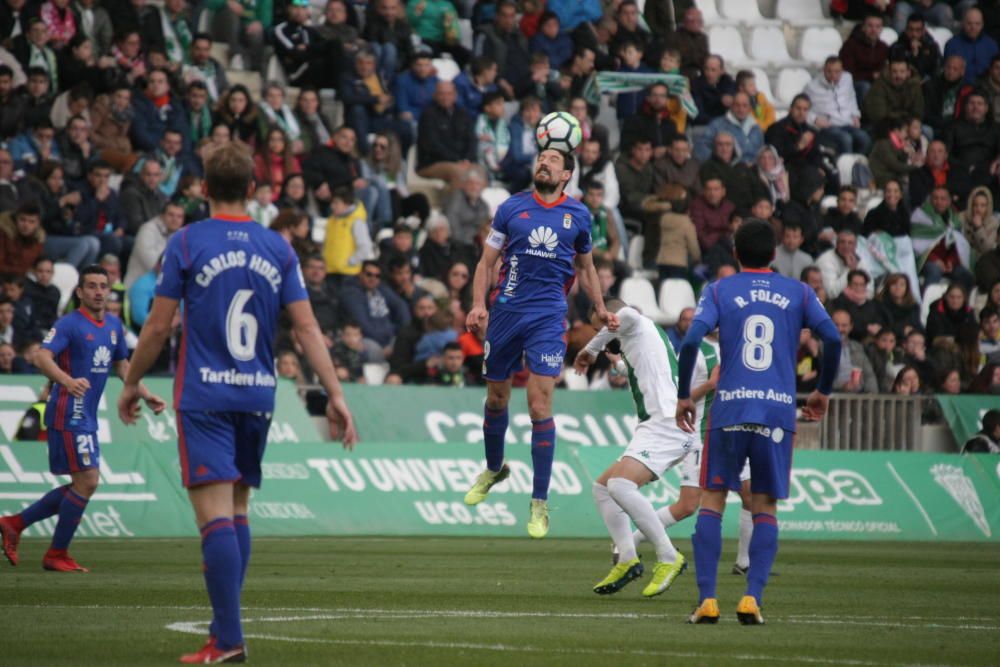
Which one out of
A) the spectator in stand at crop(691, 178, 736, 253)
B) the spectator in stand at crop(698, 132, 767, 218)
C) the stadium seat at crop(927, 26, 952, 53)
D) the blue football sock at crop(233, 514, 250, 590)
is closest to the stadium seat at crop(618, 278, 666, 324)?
the spectator in stand at crop(691, 178, 736, 253)

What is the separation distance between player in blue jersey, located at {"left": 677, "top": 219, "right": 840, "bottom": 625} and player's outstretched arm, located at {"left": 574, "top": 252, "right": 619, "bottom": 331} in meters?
3.46

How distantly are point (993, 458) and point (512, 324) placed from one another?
450 inches

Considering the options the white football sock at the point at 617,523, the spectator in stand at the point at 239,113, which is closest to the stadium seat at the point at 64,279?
the spectator in stand at the point at 239,113

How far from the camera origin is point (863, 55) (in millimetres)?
32000

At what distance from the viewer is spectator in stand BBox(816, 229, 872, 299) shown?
27344mm

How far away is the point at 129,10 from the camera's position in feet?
82.2

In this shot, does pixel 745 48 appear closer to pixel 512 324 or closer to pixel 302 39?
pixel 302 39

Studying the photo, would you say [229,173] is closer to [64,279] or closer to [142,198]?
[64,279]

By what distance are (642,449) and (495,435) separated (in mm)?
1427

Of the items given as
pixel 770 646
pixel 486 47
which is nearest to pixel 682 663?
pixel 770 646

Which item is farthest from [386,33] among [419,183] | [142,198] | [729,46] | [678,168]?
[729,46]

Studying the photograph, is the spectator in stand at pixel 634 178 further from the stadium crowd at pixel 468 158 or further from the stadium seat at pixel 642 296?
the stadium seat at pixel 642 296

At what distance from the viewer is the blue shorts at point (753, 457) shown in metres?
9.88

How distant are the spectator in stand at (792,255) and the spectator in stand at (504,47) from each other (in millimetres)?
5305
